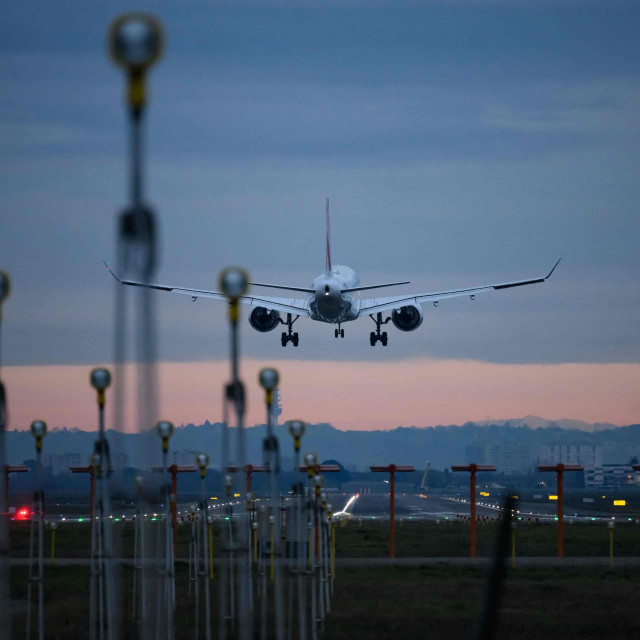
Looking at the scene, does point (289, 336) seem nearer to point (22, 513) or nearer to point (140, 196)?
point (22, 513)

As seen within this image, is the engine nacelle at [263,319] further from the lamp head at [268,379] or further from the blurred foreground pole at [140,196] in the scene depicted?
the blurred foreground pole at [140,196]

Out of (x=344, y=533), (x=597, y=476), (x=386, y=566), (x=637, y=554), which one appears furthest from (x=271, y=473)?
(x=597, y=476)

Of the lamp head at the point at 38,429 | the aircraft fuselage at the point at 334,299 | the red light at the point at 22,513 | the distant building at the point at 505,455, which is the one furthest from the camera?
the aircraft fuselage at the point at 334,299

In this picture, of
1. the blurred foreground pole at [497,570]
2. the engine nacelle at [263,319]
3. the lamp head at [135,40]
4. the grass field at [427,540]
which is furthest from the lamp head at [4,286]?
the engine nacelle at [263,319]

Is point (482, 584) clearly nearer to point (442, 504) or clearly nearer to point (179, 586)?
point (179, 586)

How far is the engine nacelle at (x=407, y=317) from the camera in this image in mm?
82375

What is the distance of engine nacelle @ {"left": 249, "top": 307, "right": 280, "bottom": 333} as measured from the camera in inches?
3243

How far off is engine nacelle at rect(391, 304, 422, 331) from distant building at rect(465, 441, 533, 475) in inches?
358

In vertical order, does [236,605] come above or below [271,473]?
below

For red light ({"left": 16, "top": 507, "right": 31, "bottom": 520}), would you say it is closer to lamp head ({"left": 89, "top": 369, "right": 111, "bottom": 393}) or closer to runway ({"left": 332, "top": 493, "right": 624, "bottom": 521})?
runway ({"left": 332, "top": 493, "right": 624, "bottom": 521})

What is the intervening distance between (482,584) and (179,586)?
9405 mm

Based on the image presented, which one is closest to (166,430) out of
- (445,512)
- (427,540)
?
(427,540)

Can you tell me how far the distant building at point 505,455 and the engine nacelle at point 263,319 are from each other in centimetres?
1564

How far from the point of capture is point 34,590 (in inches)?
1416
